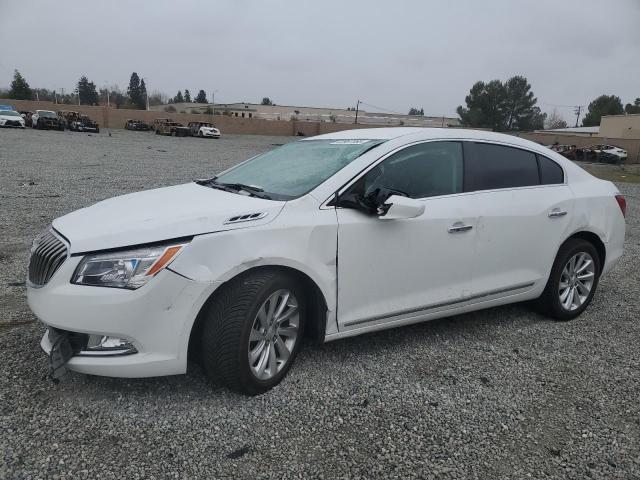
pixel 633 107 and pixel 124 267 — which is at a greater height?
pixel 633 107

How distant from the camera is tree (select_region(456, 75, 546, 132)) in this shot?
2928 inches

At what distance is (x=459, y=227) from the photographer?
3641mm

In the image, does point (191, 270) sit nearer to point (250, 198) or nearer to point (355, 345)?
point (250, 198)

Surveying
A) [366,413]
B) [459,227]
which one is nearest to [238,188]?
[459,227]

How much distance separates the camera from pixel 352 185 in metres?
3.31

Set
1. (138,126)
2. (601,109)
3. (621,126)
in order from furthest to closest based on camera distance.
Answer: (601,109), (621,126), (138,126)

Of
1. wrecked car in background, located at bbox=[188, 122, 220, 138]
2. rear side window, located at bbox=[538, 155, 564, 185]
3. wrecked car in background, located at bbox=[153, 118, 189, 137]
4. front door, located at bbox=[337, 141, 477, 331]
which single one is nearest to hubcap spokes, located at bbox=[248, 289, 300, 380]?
front door, located at bbox=[337, 141, 477, 331]

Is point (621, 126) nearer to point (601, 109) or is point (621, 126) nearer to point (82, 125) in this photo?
point (601, 109)

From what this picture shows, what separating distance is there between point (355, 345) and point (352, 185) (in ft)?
4.03

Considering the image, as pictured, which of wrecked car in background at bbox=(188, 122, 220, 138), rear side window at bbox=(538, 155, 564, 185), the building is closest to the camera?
rear side window at bbox=(538, 155, 564, 185)

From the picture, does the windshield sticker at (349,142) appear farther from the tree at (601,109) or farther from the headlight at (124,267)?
the tree at (601,109)

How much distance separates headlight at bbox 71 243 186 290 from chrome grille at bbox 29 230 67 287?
0.58 feet

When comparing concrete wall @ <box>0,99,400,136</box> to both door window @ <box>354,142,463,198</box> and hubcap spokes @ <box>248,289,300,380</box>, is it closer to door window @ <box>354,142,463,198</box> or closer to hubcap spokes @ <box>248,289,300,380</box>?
door window @ <box>354,142,463,198</box>

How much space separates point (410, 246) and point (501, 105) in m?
78.5
